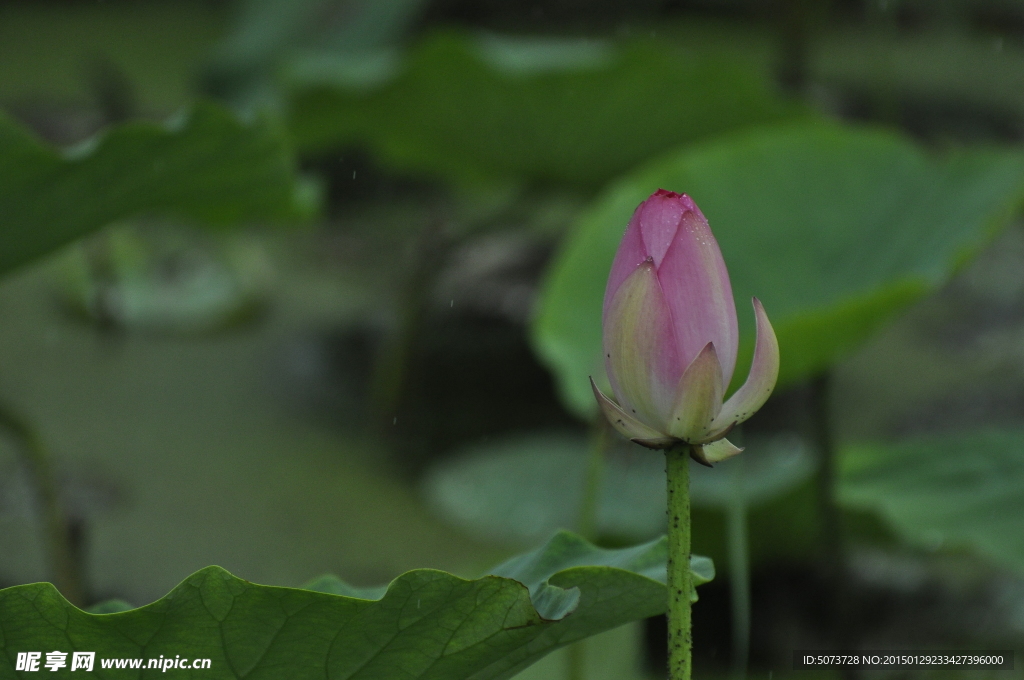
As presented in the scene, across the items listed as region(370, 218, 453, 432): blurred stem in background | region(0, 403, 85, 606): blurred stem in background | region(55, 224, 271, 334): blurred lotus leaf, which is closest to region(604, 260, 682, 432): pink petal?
region(0, 403, 85, 606): blurred stem in background

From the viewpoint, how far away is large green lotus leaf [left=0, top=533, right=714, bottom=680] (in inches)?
14.6

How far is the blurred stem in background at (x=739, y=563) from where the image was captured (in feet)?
2.40

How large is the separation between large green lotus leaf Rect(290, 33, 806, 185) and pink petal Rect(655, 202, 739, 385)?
3.74 feet

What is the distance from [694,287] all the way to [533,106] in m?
1.20

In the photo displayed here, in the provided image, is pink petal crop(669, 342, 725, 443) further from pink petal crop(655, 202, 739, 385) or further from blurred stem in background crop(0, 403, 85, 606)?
blurred stem in background crop(0, 403, 85, 606)

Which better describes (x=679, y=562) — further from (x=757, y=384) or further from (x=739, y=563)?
(x=739, y=563)

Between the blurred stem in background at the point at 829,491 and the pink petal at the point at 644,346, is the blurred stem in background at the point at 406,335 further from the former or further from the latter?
the pink petal at the point at 644,346

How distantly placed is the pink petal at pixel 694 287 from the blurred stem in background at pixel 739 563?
0.35 meters

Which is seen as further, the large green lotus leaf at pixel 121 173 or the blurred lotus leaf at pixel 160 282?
the blurred lotus leaf at pixel 160 282

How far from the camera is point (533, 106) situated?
1470 millimetres

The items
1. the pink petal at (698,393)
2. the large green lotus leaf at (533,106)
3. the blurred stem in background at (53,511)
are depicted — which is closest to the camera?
the pink petal at (698,393)

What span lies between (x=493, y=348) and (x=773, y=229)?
106 cm

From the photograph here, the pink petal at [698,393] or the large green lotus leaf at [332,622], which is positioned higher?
the pink petal at [698,393]

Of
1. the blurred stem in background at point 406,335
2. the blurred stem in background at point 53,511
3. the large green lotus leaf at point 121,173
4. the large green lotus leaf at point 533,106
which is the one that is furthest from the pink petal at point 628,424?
the blurred stem in background at point 406,335
